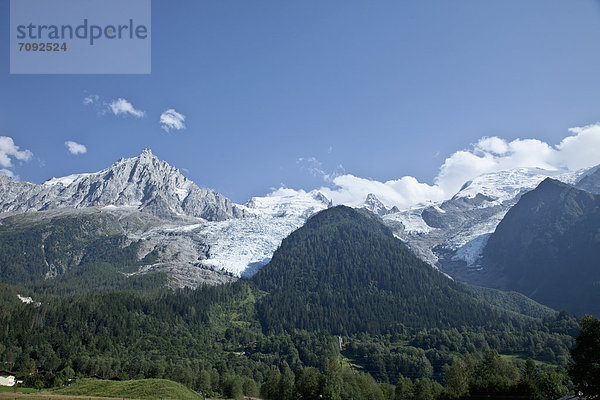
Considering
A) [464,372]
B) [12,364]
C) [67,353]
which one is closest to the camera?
[464,372]

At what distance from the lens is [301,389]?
126 metres

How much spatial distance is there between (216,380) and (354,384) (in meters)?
59.0

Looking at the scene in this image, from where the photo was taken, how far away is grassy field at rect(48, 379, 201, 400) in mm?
101000

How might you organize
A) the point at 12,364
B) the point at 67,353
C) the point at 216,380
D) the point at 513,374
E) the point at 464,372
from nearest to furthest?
the point at 464,372, the point at 513,374, the point at 216,380, the point at 12,364, the point at 67,353

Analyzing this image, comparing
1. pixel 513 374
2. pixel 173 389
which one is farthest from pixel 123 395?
pixel 513 374

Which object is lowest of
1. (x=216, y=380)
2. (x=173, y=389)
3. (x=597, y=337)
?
(x=216, y=380)

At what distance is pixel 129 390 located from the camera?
344 feet

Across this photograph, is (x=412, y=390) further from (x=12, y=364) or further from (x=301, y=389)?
(x=12, y=364)

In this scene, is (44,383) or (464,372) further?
(44,383)

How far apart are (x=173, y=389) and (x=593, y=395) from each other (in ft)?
307

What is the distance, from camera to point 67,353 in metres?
195

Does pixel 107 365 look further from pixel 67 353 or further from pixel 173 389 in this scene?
pixel 173 389

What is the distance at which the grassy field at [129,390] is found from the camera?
331 feet

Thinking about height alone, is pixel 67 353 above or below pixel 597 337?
below
